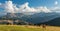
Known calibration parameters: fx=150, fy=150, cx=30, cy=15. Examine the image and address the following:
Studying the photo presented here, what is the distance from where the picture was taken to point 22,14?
12.8 ft

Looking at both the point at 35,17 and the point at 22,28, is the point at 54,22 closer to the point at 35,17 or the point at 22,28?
the point at 35,17

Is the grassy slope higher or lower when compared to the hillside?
lower

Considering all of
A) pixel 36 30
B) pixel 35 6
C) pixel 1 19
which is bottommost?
pixel 36 30

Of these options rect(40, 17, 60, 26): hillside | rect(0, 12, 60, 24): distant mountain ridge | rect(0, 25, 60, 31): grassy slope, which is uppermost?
rect(0, 12, 60, 24): distant mountain ridge

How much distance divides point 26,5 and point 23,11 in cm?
19

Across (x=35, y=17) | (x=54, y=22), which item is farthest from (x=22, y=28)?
(x=54, y=22)

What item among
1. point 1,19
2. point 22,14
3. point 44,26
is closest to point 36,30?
point 44,26

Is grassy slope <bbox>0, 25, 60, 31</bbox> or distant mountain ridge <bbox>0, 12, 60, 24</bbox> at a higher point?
distant mountain ridge <bbox>0, 12, 60, 24</bbox>

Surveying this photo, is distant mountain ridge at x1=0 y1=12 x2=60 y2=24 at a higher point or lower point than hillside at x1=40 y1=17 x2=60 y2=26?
higher

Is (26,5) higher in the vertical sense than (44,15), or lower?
higher

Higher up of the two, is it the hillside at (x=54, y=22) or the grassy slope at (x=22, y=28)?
the hillside at (x=54, y=22)

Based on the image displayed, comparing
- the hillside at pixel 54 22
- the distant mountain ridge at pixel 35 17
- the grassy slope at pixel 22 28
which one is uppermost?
the distant mountain ridge at pixel 35 17

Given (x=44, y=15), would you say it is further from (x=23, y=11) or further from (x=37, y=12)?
(x=23, y=11)

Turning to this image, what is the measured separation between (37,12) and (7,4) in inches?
31.9
